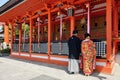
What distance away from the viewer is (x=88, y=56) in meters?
6.83

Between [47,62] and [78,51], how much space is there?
3.28 meters

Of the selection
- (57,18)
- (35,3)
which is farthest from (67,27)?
(35,3)

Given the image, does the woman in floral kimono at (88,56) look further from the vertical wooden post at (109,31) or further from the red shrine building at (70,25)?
the vertical wooden post at (109,31)

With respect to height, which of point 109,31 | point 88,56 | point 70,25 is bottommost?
point 88,56

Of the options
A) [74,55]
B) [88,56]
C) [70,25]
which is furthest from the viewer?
[70,25]

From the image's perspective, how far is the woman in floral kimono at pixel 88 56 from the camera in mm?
6820

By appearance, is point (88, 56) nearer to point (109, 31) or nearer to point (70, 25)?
point (109, 31)

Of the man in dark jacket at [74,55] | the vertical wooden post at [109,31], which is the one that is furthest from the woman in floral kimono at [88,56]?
the vertical wooden post at [109,31]

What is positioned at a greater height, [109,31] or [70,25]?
[70,25]

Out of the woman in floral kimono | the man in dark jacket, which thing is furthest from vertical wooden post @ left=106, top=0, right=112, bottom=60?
the man in dark jacket

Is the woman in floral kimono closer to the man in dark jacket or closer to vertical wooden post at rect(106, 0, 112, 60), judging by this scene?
the man in dark jacket

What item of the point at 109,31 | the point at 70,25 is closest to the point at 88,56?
the point at 109,31

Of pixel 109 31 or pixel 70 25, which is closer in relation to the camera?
pixel 109 31

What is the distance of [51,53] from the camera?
32.8 ft
